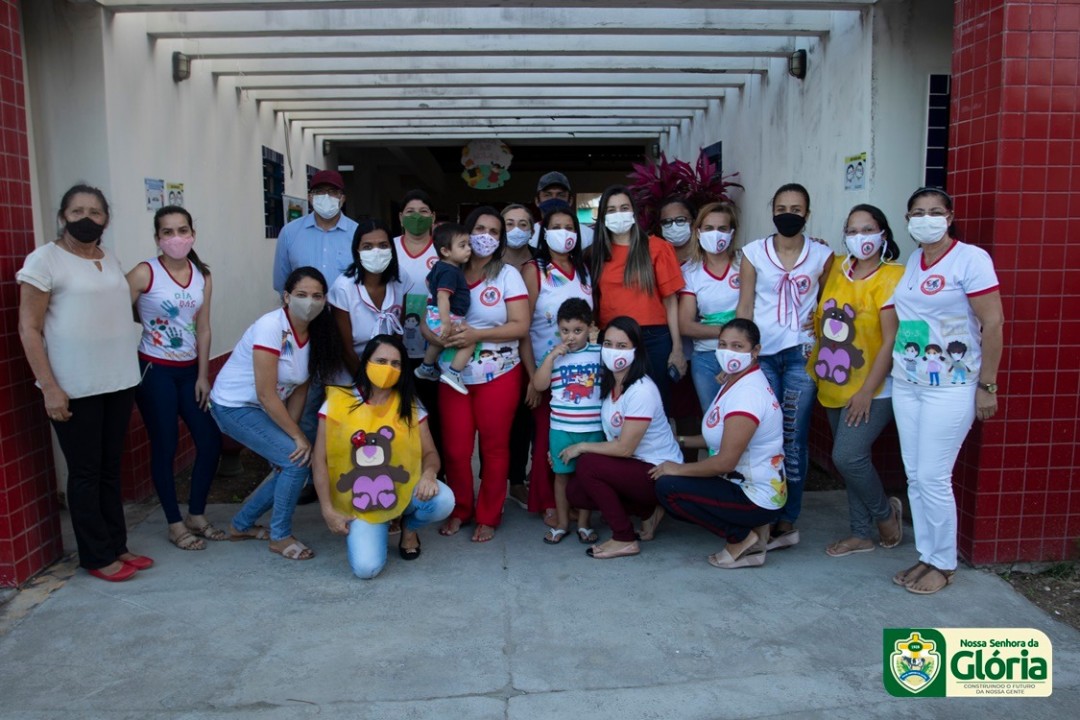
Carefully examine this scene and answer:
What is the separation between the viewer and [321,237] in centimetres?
512

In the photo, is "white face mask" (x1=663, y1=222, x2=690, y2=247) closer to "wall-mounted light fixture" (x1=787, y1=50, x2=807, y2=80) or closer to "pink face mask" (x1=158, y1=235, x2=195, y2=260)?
"wall-mounted light fixture" (x1=787, y1=50, x2=807, y2=80)

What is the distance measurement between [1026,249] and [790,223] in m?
1.06

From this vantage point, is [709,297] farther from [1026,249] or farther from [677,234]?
[1026,249]

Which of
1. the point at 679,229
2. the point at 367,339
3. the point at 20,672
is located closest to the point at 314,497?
the point at 367,339

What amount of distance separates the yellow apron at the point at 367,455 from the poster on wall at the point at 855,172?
3132 millimetres

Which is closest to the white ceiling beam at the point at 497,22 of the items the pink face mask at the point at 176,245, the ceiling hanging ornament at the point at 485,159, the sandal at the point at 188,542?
the pink face mask at the point at 176,245

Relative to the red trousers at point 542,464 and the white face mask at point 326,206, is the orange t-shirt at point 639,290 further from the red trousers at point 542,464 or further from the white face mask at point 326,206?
the white face mask at point 326,206

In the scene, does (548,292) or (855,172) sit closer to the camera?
(548,292)

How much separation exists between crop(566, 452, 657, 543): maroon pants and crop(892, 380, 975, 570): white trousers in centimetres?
118

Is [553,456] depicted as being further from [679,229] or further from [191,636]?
[191,636]

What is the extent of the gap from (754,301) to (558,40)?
3335 mm

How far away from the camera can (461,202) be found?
69.9 feet

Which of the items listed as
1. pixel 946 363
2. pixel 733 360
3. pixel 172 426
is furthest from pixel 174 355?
pixel 946 363

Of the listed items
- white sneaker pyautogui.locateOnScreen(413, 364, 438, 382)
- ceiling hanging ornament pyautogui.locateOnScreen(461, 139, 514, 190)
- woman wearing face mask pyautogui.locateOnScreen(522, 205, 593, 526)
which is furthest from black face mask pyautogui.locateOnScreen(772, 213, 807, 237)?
ceiling hanging ornament pyautogui.locateOnScreen(461, 139, 514, 190)
